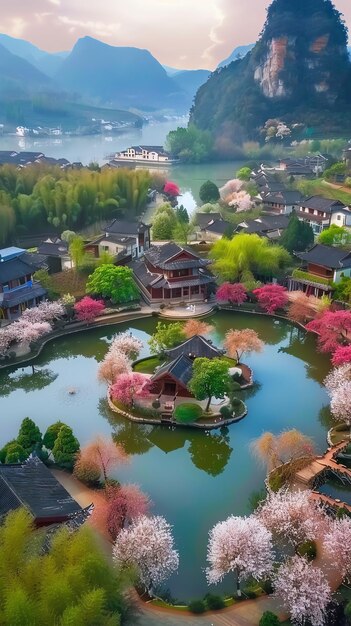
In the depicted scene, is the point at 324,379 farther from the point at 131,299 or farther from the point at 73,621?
the point at 73,621

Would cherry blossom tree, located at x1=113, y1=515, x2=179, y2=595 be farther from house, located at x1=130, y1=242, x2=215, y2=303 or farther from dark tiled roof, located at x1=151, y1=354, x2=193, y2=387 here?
house, located at x1=130, y1=242, x2=215, y2=303

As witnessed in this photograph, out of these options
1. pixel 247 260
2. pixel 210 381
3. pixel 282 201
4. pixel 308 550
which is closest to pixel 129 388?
pixel 210 381

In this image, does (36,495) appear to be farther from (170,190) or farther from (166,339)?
(170,190)

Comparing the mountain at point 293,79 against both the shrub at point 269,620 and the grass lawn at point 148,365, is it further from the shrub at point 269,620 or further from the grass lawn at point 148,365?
the shrub at point 269,620

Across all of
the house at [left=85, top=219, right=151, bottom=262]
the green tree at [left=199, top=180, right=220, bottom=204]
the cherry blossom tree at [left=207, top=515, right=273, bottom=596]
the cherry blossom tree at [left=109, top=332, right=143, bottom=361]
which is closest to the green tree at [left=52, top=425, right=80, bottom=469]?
the cherry blossom tree at [left=207, top=515, right=273, bottom=596]

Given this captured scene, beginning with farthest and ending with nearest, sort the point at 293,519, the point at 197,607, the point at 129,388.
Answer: the point at 129,388, the point at 293,519, the point at 197,607

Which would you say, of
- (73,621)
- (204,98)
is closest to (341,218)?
(73,621)

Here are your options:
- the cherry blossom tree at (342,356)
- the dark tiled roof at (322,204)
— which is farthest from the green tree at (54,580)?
the dark tiled roof at (322,204)
